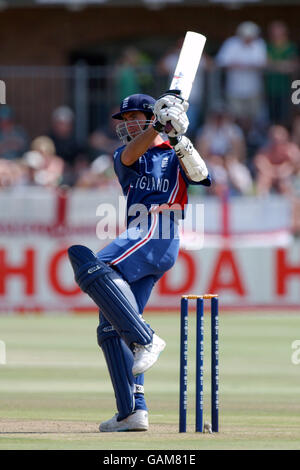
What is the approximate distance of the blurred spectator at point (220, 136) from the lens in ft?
51.5

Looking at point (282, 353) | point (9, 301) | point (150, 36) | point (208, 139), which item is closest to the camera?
point (282, 353)

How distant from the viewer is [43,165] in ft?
50.2

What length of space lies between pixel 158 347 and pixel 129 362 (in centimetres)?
19

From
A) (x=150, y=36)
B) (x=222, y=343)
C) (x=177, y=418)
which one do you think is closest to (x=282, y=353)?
(x=222, y=343)

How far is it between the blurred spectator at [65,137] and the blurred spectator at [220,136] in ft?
5.89

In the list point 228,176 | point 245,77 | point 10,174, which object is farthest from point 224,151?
point 10,174

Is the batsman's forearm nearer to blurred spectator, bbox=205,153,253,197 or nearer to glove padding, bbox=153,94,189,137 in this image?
glove padding, bbox=153,94,189,137

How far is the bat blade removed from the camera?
633 centimetres

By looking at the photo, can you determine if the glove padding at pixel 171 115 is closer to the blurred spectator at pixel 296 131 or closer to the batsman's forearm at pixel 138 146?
the batsman's forearm at pixel 138 146

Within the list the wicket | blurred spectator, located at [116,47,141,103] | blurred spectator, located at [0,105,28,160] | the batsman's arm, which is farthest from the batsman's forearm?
blurred spectator, located at [0,105,28,160]

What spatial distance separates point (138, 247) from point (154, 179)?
435 millimetres

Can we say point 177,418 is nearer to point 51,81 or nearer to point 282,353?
point 282,353

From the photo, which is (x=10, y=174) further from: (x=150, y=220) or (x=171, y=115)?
(x=171, y=115)

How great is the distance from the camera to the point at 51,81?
1642cm
